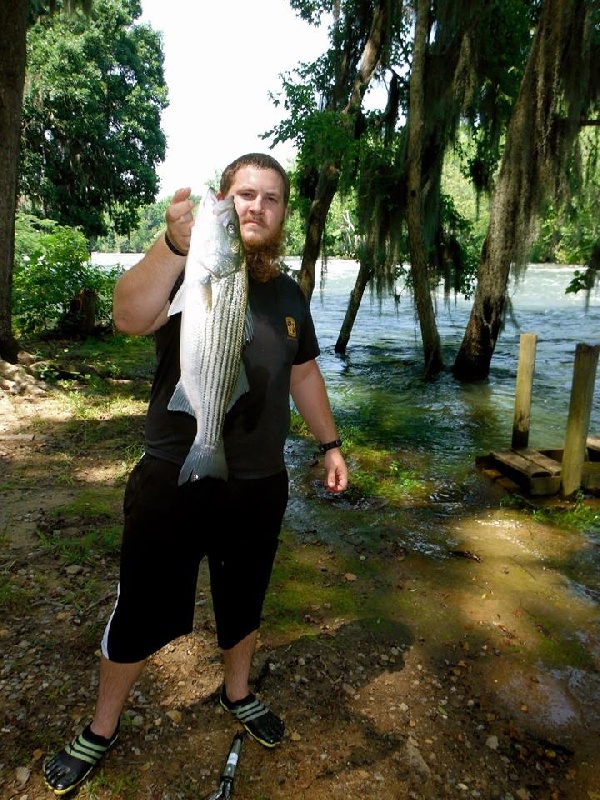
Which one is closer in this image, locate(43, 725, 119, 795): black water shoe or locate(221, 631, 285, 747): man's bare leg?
locate(43, 725, 119, 795): black water shoe

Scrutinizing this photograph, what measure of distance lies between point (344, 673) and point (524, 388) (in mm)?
5000

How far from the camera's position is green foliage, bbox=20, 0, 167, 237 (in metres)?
21.8

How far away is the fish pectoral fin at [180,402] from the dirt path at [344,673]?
155cm

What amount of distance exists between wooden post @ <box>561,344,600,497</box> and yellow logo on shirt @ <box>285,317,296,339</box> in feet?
15.1

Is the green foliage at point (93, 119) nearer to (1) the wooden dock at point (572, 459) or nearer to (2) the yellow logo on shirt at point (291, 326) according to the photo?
(1) the wooden dock at point (572, 459)

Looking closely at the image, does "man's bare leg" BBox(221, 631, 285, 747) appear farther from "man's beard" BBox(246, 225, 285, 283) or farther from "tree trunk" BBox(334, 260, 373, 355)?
"tree trunk" BBox(334, 260, 373, 355)

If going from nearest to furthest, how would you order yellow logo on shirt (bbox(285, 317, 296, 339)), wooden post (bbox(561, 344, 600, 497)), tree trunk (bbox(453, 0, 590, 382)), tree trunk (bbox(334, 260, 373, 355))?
yellow logo on shirt (bbox(285, 317, 296, 339)), wooden post (bbox(561, 344, 600, 497)), tree trunk (bbox(453, 0, 590, 382)), tree trunk (bbox(334, 260, 373, 355))

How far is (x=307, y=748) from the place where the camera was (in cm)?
254

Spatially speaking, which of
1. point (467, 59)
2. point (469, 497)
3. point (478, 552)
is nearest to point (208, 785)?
point (478, 552)

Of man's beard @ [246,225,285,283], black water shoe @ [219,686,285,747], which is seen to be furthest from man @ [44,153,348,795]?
black water shoe @ [219,686,285,747]

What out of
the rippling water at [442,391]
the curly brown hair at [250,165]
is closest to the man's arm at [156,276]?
the curly brown hair at [250,165]

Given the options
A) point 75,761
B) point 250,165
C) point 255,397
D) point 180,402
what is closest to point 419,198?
point 250,165

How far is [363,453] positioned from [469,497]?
1.55 metres

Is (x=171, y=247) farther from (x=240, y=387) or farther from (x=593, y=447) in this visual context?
(x=593, y=447)
